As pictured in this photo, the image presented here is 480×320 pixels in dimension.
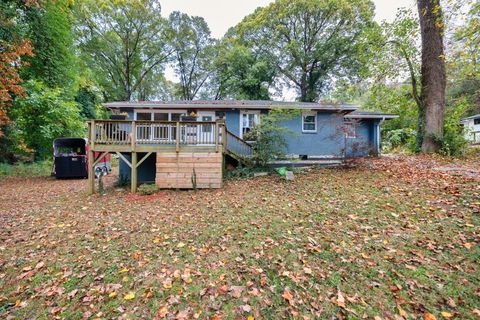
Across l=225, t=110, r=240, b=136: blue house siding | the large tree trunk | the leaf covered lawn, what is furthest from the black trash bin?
the large tree trunk

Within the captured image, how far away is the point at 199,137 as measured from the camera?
27.7 ft

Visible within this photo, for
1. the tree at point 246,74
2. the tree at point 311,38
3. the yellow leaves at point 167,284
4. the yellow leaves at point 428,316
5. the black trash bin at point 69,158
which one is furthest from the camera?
the tree at point 246,74

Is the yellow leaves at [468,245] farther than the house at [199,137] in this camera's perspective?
No

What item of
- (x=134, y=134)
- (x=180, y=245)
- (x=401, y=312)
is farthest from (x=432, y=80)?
(x=134, y=134)

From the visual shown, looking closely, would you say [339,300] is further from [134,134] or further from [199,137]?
[134,134]

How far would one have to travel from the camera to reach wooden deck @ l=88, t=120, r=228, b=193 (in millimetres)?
8039

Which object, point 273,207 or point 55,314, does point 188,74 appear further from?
point 55,314

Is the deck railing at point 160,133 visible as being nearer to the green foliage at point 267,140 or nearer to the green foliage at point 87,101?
the green foliage at point 267,140

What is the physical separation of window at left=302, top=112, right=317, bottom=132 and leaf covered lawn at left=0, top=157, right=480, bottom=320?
663cm

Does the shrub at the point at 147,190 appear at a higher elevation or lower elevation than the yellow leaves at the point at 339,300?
higher

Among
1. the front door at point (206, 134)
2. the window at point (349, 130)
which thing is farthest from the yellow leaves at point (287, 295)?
the window at point (349, 130)

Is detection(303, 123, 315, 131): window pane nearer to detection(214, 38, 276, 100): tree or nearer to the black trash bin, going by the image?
detection(214, 38, 276, 100): tree

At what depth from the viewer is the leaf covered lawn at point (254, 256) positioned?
9.32ft

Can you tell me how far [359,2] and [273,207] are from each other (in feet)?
80.1
